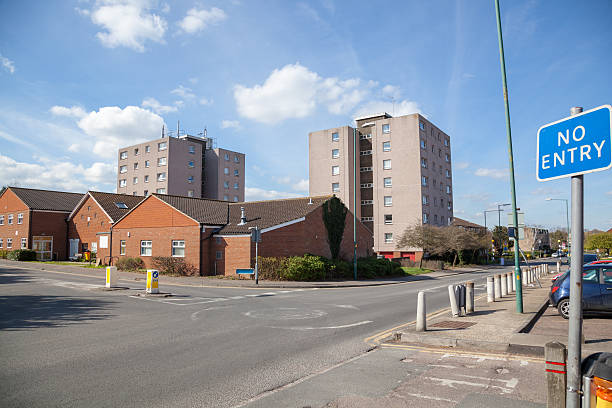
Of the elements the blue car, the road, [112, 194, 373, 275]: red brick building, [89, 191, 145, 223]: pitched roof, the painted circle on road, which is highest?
[89, 191, 145, 223]: pitched roof

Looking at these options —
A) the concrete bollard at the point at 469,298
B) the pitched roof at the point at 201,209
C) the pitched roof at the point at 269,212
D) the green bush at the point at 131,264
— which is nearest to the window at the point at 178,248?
the pitched roof at the point at 201,209

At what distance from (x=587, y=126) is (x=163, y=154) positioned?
69.1 meters

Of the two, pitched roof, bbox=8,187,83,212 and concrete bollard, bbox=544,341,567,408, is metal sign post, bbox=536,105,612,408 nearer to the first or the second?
concrete bollard, bbox=544,341,567,408

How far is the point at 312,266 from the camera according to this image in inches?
1005

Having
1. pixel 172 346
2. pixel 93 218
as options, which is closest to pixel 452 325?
pixel 172 346

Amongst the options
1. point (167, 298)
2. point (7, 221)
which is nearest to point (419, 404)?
point (167, 298)

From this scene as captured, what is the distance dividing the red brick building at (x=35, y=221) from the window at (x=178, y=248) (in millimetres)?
23051

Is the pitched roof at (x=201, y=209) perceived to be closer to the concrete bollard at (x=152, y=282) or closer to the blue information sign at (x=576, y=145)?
the concrete bollard at (x=152, y=282)

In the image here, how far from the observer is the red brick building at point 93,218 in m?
40.1

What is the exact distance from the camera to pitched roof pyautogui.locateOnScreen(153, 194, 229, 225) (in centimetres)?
2990

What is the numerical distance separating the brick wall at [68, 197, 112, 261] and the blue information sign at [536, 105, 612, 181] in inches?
1596

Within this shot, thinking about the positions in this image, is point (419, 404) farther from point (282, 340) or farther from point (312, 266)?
point (312, 266)

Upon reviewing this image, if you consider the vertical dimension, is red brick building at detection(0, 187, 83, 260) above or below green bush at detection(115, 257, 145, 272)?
above

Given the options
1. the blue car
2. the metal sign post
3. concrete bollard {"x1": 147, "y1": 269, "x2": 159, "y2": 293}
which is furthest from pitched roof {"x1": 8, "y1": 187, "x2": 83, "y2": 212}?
the metal sign post
